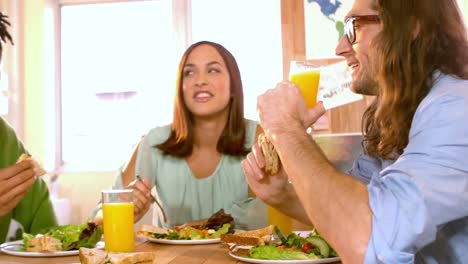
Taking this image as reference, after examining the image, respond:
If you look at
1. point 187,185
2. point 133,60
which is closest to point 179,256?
point 187,185

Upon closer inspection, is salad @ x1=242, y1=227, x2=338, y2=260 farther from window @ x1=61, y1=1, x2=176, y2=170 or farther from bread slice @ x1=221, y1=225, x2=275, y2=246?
window @ x1=61, y1=1, x2=176, y2=170

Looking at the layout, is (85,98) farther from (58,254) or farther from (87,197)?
(58,254)

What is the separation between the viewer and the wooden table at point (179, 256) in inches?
53.7

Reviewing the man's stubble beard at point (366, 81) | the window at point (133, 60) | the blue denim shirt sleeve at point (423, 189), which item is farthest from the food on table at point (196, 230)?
the window at point (133, 60)

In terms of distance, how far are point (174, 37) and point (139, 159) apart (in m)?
1.82

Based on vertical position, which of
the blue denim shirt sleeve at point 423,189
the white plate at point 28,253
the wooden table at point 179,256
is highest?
the blue denim shirt sleeve at point 423,189

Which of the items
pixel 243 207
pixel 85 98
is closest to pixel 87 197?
pixel 85 98

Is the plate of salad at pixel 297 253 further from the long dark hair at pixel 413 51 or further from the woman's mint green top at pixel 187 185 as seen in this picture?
the woman's mint green top at pixel 187 185

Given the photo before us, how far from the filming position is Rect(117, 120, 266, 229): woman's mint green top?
8.75 ft

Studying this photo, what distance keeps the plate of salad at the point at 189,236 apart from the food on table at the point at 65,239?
183 mm

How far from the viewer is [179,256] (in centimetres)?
142

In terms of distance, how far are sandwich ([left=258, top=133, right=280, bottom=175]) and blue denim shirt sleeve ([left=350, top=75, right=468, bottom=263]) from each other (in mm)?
490

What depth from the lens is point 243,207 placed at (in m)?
2.26

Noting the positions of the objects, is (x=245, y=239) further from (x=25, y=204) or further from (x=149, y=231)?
(x=25, y=204)
